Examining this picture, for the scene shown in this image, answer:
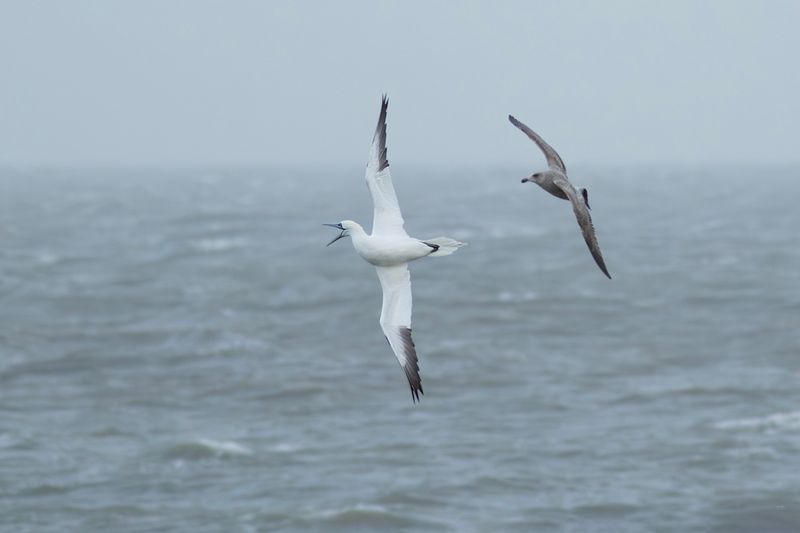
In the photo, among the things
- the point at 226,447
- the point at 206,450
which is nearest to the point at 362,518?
the point at 226,447

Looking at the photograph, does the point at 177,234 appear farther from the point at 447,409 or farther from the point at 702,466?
the point at 702,466

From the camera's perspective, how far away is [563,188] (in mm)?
13734

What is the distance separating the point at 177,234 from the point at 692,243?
144ft

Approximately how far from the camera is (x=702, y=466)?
4038cm

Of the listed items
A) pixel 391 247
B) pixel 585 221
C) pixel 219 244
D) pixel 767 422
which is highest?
pixel 585 221

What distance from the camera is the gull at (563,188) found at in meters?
12.8

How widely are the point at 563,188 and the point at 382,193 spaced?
2.57m

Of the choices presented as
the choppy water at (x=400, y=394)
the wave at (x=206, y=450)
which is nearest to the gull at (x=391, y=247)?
the choppy water at (x=400, y=394)

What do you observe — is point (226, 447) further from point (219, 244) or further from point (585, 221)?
point (219, 244)

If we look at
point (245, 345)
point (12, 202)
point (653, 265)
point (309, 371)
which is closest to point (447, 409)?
point (309, 371)

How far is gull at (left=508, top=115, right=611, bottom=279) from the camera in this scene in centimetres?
1275

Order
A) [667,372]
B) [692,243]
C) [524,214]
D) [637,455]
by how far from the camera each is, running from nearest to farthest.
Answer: [637,455], [667,372], [692,243], [524,214]

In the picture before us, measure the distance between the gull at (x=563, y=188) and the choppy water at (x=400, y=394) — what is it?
71.4 ft

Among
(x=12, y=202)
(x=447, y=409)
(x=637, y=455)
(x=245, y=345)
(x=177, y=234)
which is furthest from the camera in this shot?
(x=12, y=202)
